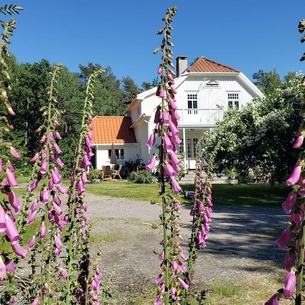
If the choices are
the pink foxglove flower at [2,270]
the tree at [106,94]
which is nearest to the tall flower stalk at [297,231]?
the pink foxglove flower at [2,270]

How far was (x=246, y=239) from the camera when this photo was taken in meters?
9.95

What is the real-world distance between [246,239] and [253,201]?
837 cm

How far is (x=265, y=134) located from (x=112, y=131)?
1960 centimetres

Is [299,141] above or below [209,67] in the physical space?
below

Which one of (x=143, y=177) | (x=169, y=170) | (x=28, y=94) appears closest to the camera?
(x=169, y=170)

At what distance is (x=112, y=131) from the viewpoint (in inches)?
1410

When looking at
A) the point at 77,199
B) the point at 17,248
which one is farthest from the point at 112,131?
the point at 17,248

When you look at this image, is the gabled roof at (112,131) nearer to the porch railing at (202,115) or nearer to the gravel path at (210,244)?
the porch railing at (202,115)

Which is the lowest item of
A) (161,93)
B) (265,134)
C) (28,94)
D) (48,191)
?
(48,191)

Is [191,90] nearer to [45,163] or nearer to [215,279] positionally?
[215,279]

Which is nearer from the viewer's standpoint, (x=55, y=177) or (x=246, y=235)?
(x=55, y=177)

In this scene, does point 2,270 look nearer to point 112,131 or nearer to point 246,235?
point 246,235

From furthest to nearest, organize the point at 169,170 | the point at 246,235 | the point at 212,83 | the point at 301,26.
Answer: the point at 212,83, the point at 246,235, the point at 169,170, the point at 301,26

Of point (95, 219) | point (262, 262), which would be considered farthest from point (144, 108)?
point (262, 262)
